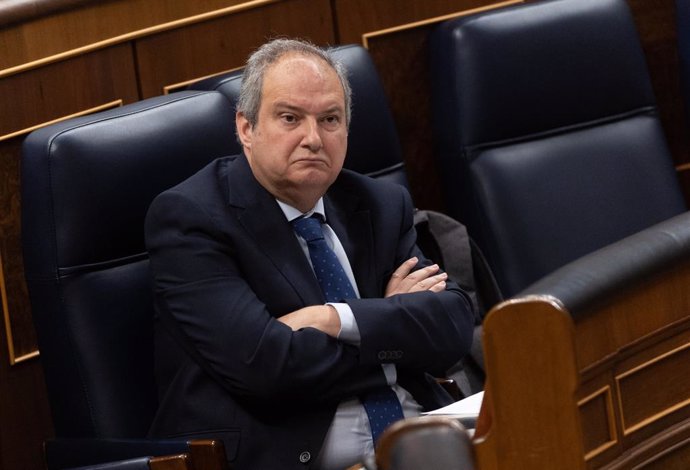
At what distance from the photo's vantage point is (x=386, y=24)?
9.36ft

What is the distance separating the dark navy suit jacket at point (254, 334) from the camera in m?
1.91

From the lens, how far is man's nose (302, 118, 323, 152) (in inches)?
79.1

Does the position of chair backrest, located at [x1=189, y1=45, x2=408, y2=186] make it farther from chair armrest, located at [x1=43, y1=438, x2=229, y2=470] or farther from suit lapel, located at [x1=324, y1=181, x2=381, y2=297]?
chair armrest, located at [x1=43, y1=438, x2=229, y2=470]

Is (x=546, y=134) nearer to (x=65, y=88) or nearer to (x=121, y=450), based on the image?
(x=65, y=88)

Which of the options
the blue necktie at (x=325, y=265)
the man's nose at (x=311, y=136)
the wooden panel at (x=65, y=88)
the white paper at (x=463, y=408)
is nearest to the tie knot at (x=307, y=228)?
the blue necktie at (x=325, y=265)

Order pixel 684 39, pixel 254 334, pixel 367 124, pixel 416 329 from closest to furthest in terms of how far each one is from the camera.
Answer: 1. pixel 254 334
2. pixel 416 329
3. pixel 367 124
4. pixel 684 39

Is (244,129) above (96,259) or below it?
above

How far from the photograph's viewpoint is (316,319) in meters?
1.95

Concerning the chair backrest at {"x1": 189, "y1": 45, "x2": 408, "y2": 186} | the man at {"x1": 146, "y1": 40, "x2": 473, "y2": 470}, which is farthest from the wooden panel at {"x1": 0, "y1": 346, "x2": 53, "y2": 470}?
the chair backrest at {"x1": 189, "y1": 45, "x2": 408, "y2": 186}

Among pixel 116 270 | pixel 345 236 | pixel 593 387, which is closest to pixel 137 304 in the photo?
pixel 116 270

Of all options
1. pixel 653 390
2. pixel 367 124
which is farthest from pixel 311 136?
pixel 653 390

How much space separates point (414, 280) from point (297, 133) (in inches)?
12.3

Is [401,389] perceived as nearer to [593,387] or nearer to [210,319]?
[210,319]

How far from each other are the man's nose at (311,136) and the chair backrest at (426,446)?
1164 millimetres
